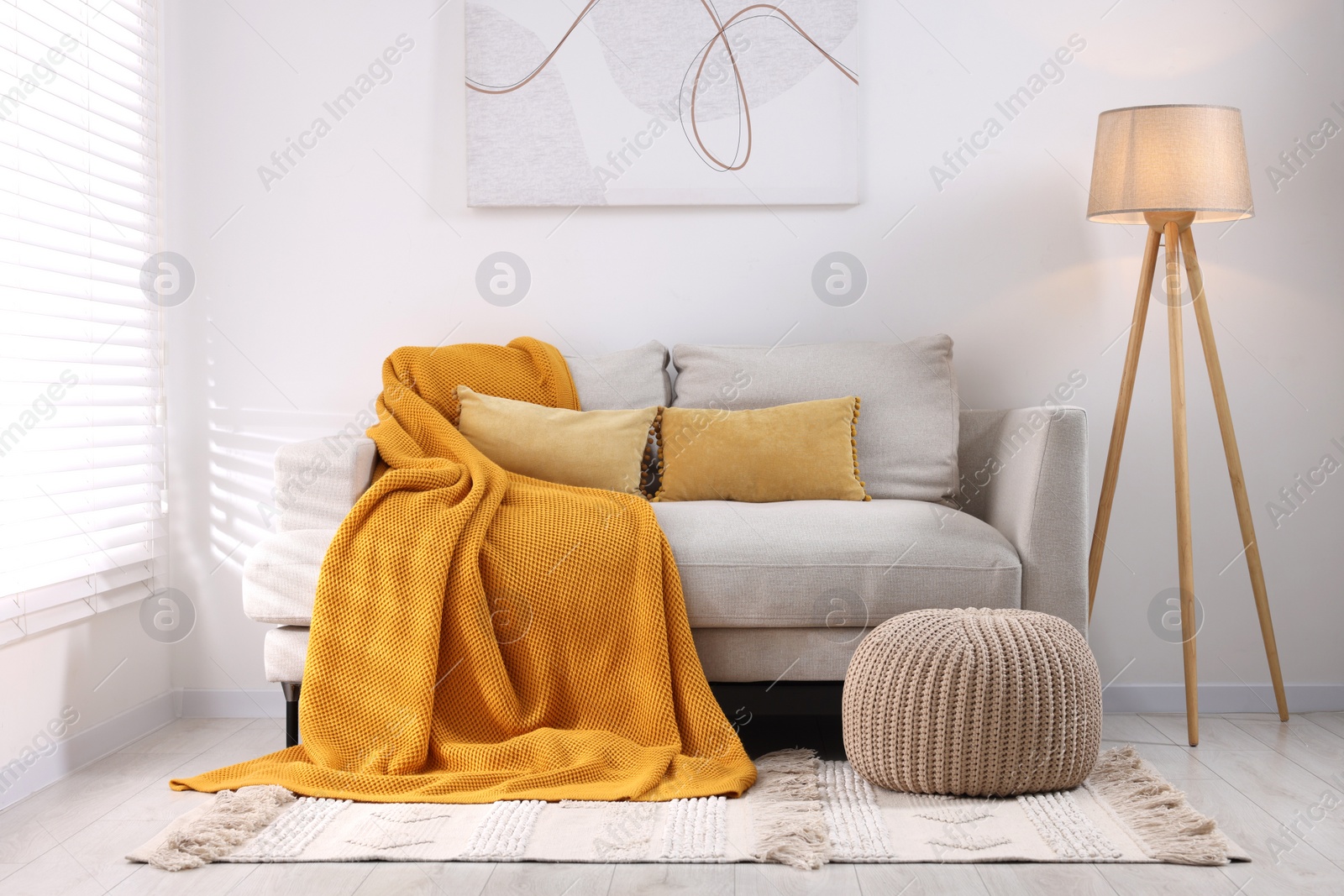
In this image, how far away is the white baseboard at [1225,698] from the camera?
2637mm

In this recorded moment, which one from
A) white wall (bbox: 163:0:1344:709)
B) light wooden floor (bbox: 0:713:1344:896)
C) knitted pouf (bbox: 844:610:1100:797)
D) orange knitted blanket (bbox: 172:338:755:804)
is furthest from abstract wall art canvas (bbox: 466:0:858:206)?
light wooden floor (bbox: 0:713:1344:896)

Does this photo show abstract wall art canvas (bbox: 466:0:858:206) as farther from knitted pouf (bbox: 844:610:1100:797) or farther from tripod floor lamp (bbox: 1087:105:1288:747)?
knitted pouf (bbox: 844:610:1100:797)

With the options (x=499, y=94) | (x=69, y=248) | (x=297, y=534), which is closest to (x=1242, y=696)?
(x=297, y=534)

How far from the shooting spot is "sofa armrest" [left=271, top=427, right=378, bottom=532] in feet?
6.98

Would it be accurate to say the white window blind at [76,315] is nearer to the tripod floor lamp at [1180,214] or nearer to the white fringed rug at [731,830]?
the white fringed rug at [731,830]

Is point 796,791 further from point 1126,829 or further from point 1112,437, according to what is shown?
point 1112,437

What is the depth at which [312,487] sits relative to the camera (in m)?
2.13

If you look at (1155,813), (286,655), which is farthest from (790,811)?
(286,655)

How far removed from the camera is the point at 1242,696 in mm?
2650

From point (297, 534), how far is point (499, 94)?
139 centimetres

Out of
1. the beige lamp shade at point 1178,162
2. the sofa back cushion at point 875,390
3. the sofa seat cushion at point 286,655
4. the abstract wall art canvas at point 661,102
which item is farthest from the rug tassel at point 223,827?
the beige lamp shade at point 1178,162

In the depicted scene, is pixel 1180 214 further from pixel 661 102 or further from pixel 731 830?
pixel 731 830

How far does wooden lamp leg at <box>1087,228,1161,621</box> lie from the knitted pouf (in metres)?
0.75

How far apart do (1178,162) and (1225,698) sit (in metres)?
1.37
